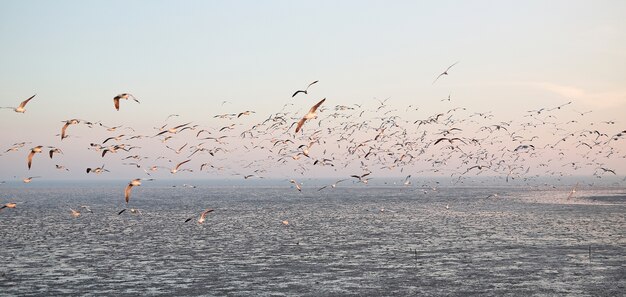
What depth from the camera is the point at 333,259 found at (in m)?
44.6

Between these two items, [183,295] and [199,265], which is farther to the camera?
[199,265]

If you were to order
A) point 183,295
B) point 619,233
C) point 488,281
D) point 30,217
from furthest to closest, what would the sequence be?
point 30,217
point 619,233
point 488,281
point 183,295

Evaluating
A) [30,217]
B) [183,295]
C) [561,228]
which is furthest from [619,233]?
[30,217]

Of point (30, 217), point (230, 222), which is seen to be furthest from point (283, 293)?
point (30, 217)

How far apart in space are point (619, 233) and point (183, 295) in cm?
4501

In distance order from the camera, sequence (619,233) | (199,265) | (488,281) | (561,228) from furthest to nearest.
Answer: (561,228)
(619,233)
(199,265)
(488,281)

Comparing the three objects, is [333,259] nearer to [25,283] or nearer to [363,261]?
[363,261]

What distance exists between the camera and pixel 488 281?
35344 mm

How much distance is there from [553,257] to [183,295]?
2611 centimetres

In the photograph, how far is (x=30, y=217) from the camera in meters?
92.6

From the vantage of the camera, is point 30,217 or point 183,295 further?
point 30,217

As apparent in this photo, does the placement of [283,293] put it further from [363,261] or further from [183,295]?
[363,261]

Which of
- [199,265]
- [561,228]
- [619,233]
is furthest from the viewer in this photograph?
[561,228]

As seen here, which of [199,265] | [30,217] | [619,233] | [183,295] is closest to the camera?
[183,295]
